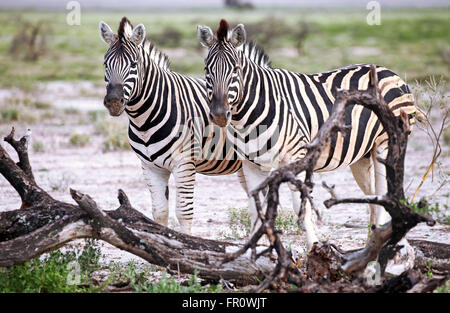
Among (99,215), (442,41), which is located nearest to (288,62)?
(442,41)

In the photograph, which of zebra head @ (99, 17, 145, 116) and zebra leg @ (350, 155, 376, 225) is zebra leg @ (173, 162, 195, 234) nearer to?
zebra head @ (99, 17, 145, 116)

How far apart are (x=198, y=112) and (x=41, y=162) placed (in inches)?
242

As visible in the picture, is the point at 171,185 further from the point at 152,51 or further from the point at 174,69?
the point at 174,69

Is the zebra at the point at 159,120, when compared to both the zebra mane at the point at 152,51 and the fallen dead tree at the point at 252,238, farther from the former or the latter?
the fallen dead tree at the point at 252,238

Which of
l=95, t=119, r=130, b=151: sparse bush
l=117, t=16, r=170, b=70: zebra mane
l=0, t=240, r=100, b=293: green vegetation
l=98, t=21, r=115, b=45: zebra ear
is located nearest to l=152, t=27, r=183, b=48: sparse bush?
l=95, t=119, r=130, b=151: sparse bush

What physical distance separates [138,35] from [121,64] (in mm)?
382

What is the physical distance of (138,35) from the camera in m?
5.79

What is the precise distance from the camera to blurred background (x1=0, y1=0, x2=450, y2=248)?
8.12 metres

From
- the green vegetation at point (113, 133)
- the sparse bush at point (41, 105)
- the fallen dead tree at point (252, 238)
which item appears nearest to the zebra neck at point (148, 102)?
the fallen dead tree at point (252, 238)

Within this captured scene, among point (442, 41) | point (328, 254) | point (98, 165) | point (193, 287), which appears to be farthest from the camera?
point (442, 41)

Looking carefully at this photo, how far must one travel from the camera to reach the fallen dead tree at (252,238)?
425 centimetres

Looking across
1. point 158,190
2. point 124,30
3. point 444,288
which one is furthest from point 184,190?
point 444,288

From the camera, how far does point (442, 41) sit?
3738 centimetres
